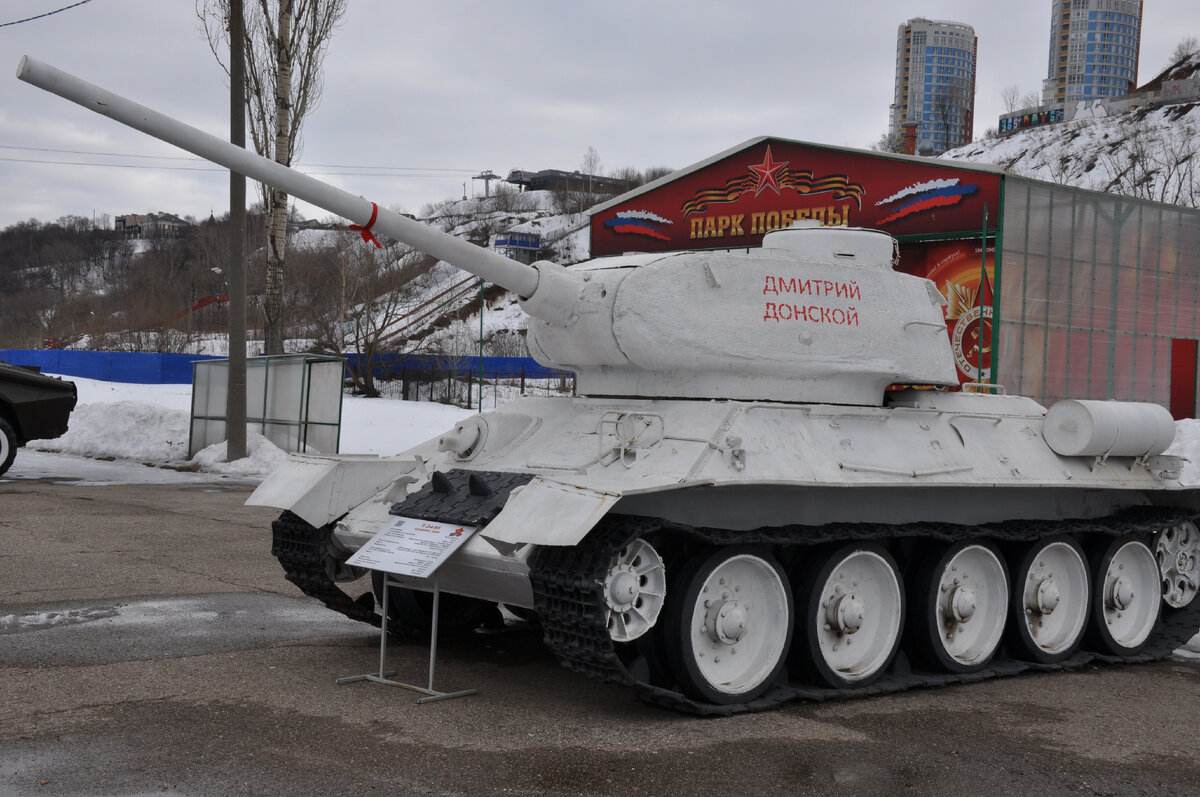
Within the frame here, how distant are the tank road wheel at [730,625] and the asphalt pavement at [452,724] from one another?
0.24 metres

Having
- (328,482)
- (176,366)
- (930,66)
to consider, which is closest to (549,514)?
(328,482)

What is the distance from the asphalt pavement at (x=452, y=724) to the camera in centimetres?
540

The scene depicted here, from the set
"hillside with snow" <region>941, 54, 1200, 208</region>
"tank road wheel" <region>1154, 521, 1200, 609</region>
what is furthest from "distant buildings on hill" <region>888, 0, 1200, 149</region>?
"tank road wheel" <region>1154, 521, 1200, 609</region>

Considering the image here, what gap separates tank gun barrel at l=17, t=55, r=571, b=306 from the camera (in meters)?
6.45

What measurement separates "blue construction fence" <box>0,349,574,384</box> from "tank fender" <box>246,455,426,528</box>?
86.2 feet

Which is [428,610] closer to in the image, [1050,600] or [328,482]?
[328,482]

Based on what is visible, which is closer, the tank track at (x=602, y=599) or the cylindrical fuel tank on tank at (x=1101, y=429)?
the tank track at (x=602, y=599)

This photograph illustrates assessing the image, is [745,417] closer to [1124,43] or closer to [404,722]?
[404,722]

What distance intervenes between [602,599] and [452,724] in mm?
1045

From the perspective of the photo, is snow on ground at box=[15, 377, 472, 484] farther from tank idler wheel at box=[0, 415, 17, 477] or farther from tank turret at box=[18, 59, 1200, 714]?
tank turret at box=[18, 59, 1200, 714]

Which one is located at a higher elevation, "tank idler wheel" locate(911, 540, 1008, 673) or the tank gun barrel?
the tank gun barrel

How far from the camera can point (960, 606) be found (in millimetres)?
7922

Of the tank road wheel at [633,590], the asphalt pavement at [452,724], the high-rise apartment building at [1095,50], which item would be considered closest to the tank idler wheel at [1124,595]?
the asphalt pavement at [452,724]

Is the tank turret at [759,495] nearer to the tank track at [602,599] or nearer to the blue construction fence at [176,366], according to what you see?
the tank track at [602,599]
